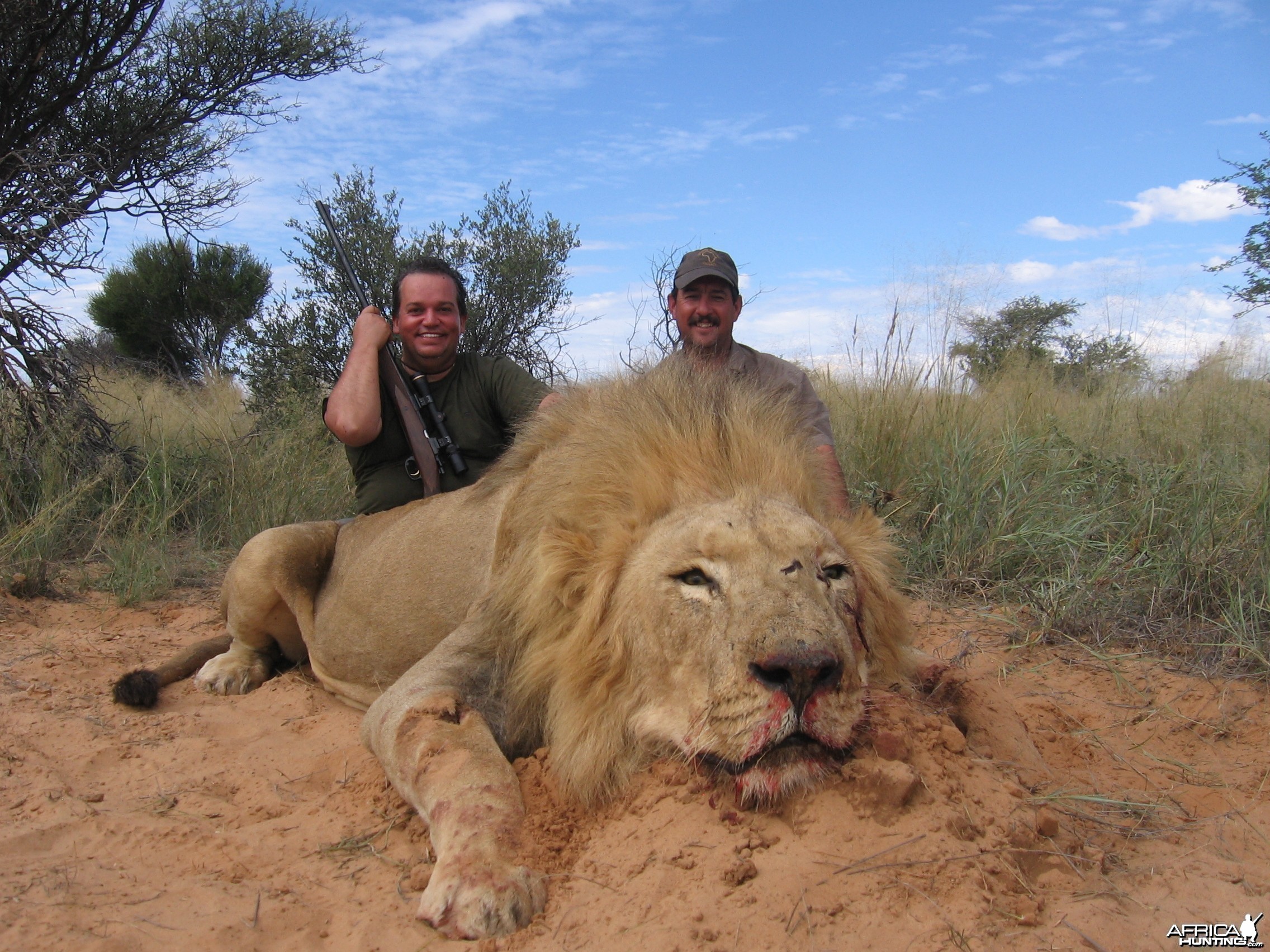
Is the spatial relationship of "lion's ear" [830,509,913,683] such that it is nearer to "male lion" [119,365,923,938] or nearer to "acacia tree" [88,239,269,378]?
"male lion" [119,365,923,938]

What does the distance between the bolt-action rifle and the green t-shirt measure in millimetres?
47

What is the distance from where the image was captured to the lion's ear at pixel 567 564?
2.54 meters

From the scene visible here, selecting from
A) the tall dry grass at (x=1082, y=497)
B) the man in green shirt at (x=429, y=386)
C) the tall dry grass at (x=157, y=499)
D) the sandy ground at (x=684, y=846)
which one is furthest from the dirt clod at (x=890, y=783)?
the tall dry grass at (x=157, y=499)

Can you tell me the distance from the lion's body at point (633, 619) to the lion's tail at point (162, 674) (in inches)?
39.7

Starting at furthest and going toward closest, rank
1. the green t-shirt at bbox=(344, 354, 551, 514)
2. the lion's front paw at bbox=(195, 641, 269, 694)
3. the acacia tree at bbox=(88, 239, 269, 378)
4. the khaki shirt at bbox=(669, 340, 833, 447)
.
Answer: the acacia tree at bbox=(88, 239, 269, 378), the green t-shirt at bbox=(344, 354, 551, 514), the lion's front paw at bbox=(195, 641, 269, 694), the khaki shirt at bbox=(669, 340, 833, 447)

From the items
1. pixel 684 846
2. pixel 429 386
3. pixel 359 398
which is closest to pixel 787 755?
pixel 684 846

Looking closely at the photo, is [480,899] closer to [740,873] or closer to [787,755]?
[740,873]

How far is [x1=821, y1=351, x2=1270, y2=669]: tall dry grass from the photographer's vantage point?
4.15 meters

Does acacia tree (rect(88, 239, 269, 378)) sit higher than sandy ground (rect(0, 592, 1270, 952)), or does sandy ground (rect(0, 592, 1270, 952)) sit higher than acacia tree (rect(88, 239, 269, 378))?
acacia tree (rect(88, 239, 269, 378))

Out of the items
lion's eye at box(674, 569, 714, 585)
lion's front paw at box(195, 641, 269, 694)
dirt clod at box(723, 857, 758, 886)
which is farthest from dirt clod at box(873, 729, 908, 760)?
lion's front paw at box(195, 641, 269, 694)

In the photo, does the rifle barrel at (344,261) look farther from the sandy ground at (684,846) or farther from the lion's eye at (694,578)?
the lion's eye at (694,578)

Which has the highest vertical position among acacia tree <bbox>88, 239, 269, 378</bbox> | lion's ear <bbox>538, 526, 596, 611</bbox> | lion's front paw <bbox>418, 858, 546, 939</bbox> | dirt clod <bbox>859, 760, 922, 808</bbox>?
acacia tree <bbox>88, 239, 269, 378</bbox>

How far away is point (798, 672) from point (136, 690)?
8.70ft

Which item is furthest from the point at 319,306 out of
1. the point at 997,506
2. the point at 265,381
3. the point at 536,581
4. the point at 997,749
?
the point at 997,749
